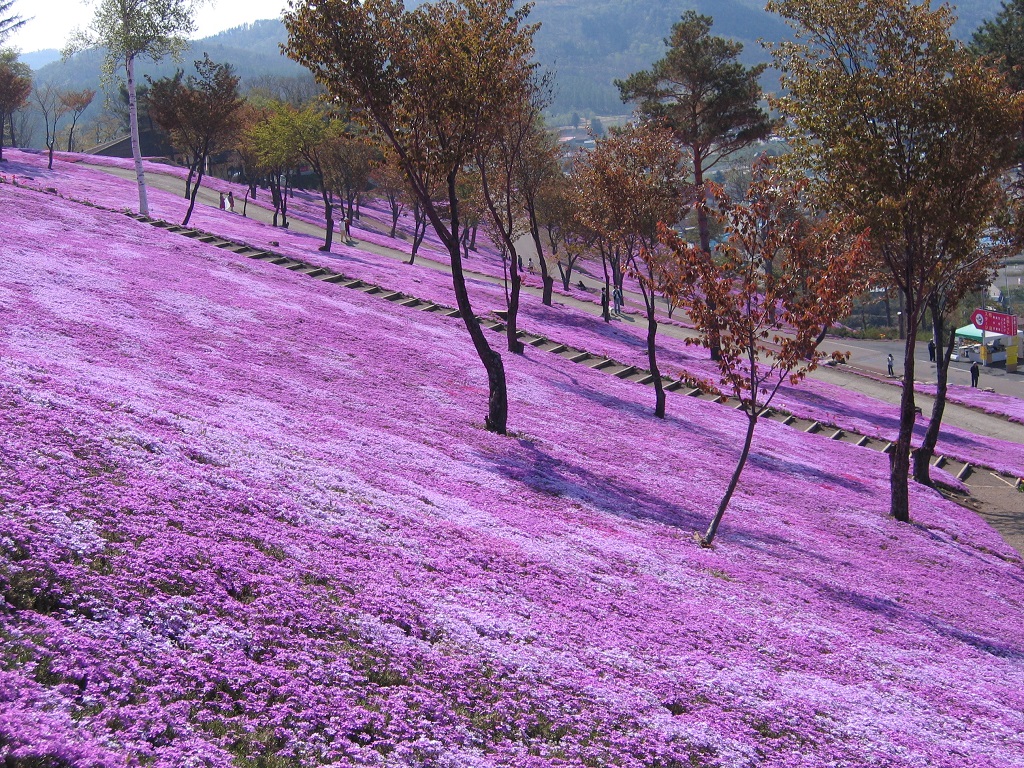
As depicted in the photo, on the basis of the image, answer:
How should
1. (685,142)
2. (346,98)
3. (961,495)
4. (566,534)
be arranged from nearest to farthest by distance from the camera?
(566,534), (346,98), (961,495), (685,142)

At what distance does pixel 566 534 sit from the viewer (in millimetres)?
15562

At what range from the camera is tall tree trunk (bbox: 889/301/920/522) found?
76.0 ft

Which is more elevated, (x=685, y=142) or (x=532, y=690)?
(x=685, y=142)

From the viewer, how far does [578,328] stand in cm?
4709

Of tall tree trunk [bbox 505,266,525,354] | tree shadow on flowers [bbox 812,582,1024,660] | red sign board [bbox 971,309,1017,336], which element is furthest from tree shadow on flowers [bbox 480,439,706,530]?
red sign board [bbox 971,309,1017,336]

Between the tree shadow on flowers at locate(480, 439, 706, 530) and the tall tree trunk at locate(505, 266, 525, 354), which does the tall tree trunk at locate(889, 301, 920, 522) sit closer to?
the tree shadow on flowers at locate(480, 439, 706, 530)

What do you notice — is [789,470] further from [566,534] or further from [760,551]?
[566,534]

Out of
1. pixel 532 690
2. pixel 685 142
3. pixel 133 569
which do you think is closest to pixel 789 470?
pixel 532 690

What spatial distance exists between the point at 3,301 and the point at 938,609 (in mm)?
22729

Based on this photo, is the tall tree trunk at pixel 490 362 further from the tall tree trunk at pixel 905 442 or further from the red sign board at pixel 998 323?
the red sign board at pixel 998 323

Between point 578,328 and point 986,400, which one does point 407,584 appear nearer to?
point 578,328

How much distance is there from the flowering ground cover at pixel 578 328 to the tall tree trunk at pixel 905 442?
8.77 m

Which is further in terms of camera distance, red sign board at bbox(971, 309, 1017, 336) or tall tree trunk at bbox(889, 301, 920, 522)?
red sign board at bbox(971, 309, 1017, 336)

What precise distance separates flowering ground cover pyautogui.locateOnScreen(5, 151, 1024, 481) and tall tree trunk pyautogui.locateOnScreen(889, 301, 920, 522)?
8.77m
